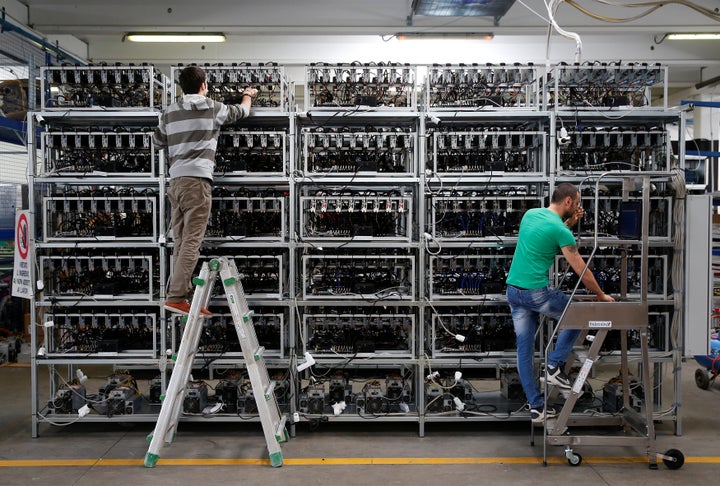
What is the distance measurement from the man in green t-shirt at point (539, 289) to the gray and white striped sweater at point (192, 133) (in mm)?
2520

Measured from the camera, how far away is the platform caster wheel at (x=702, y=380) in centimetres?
618

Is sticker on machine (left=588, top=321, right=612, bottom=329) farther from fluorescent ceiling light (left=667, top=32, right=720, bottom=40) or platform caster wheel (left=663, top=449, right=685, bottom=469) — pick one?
fluorescent ceiling light (left=667, top=32, right=720, bottom=40)

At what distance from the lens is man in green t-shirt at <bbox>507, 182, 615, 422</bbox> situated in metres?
4.32

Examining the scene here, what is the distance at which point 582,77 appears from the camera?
505 cm

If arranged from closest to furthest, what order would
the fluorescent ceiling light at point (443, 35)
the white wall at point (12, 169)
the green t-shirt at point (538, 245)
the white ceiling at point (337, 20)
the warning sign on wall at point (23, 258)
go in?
the green t-shirt at point (538, 245)
the warning sign on wall at point (23, 258)
the white ceiling at point (337, 20)
the fluorescent ceiling light at point (443, 35)
the white wall at point (12, 169)

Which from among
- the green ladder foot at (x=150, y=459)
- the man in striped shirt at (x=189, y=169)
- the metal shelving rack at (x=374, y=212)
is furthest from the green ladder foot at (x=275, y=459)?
the man in striped shirt at (x=189, y=169)

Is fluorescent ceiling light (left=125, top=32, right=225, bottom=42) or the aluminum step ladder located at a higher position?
fluorescent ceiling light (left=125, top=32, right=225, bottom=42)

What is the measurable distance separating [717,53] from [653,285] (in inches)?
238

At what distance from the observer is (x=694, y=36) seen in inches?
331

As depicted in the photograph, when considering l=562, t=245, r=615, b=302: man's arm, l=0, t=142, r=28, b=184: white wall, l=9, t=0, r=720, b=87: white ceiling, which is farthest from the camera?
l=0, t=142, r=28, b=184: white wall

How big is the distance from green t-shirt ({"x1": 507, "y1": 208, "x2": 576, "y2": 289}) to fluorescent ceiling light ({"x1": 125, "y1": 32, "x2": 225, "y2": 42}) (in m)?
5.61

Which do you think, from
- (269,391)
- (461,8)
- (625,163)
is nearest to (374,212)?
(269,391)

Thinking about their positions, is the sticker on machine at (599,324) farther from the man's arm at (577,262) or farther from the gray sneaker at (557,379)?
the gray sneaker at (557,379)

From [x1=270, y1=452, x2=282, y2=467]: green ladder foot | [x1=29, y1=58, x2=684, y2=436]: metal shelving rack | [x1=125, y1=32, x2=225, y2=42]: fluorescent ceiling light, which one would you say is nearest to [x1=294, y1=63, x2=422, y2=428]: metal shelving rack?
[x1=29, y1=58, x2=684, y2=436]: metal shelving rack
